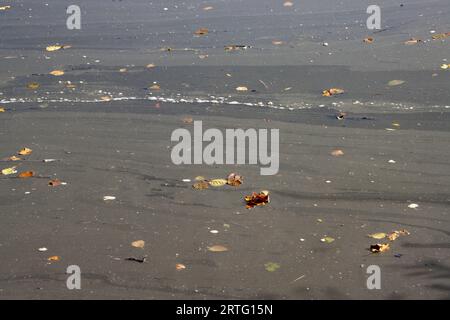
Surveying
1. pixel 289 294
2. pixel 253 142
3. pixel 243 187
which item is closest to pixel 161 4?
pixel 253 142

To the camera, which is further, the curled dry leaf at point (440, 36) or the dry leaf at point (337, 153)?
the curled dry leaf at point (440, 36)

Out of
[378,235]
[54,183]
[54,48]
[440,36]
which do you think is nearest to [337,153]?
[378,235]

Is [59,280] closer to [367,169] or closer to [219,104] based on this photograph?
[367,169]

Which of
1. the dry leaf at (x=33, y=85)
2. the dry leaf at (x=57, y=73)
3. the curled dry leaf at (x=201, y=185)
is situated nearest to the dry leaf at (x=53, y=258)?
the curled dry leaf at (x=201, y=185)

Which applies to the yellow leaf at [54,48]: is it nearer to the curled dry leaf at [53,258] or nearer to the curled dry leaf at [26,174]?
the curled dry leaf at [26,174]

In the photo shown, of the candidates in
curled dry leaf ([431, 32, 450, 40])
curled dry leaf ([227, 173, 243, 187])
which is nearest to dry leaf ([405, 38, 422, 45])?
curled dry leaf ([431, 32, 450, 40])

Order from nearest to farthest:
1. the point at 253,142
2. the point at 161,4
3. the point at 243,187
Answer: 1. the point at 243,187
2. the point at 253,142
3. the point at 161,4

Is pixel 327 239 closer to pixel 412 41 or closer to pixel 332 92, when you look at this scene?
pixel 332 92
